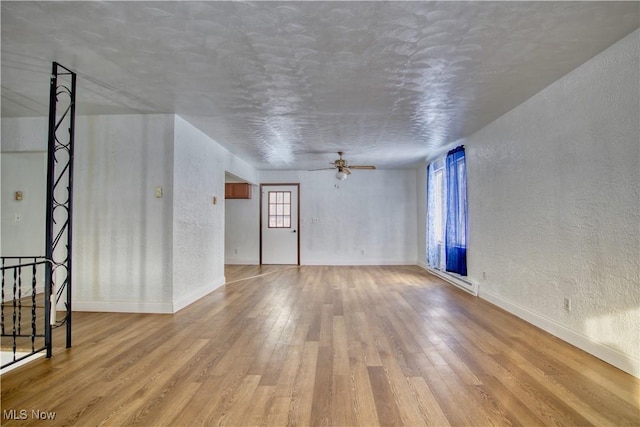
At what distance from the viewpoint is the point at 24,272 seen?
4.79 meters

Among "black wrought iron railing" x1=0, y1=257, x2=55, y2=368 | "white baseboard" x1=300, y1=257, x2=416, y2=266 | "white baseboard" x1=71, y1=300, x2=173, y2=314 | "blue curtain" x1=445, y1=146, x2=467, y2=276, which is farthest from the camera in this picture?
"white baseboard" x1=300, y1=257, x2=416, y2=266

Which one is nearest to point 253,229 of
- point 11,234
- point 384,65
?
point 11,234

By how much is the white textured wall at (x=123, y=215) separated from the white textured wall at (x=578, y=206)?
430 cm

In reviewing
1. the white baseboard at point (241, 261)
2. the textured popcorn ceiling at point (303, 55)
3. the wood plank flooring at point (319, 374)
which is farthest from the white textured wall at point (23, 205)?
the white baseboard at point (241, 261)

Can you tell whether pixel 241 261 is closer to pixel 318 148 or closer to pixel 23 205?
pixel 318 148

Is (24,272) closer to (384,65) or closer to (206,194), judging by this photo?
(206,194)

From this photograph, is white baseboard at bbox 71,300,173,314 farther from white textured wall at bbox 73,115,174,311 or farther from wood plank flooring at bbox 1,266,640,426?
wood plank flooring at bbox 1,266,640,426

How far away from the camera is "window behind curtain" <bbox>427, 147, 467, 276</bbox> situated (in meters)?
5.18

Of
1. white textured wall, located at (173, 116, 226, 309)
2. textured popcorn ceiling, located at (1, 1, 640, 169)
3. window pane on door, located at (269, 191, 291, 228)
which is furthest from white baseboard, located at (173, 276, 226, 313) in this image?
window pane on door, located at (269, 191, 291, 228)

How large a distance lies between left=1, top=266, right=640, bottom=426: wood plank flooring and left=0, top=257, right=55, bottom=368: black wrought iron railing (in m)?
0.20

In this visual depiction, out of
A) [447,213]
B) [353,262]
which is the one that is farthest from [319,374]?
[353,262]

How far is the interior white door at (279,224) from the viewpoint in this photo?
26.7ft

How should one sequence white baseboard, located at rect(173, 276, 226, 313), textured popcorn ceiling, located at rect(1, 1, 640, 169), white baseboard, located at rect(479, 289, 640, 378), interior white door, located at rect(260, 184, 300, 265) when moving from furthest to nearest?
interior white door, located at rect(260, 184, 300, 265)
white baseboard, located at rect(173, 276, 226, 313)
white baseboard, located at rect(479, 289, 640, 378)
textured popcorn ceiling, located at rect(1, 1, 640, 169)

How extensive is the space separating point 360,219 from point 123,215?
5.46 meters
